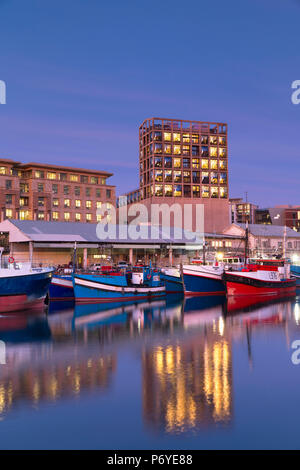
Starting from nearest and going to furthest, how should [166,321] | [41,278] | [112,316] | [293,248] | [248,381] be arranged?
[248,381] → [166,321] → [112,316] → [41,278] → [293,248]

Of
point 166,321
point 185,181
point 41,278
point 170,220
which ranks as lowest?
point 166,321

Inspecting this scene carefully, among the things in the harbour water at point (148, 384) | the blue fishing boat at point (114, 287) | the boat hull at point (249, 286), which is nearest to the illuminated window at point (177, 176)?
the boat hull at point (249, 286)

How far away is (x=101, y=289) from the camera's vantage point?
164 feet

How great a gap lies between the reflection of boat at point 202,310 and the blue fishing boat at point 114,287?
15.4ft

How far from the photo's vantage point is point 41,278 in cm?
4306

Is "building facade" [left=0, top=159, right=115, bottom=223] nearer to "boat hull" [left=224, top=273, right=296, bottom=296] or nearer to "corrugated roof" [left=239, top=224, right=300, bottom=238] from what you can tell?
"corrugated roof" [left=239, top=224, right=300, bottom=238]

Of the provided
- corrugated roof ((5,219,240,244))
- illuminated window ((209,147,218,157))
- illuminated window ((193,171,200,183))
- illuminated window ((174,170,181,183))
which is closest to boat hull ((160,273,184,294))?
corrugated roof ((5,219,240,244))

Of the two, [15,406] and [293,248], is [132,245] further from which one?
[15,406]

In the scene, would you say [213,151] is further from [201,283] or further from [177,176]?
[201,283]

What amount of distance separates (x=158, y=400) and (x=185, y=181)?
12216 cm

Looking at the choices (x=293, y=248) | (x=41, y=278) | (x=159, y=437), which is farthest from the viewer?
(x=293, y=248)

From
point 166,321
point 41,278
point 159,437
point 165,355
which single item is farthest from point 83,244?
point 159,437

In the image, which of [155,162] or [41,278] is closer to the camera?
[41,278]

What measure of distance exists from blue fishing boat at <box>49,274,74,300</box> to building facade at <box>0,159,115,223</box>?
71251 mm
